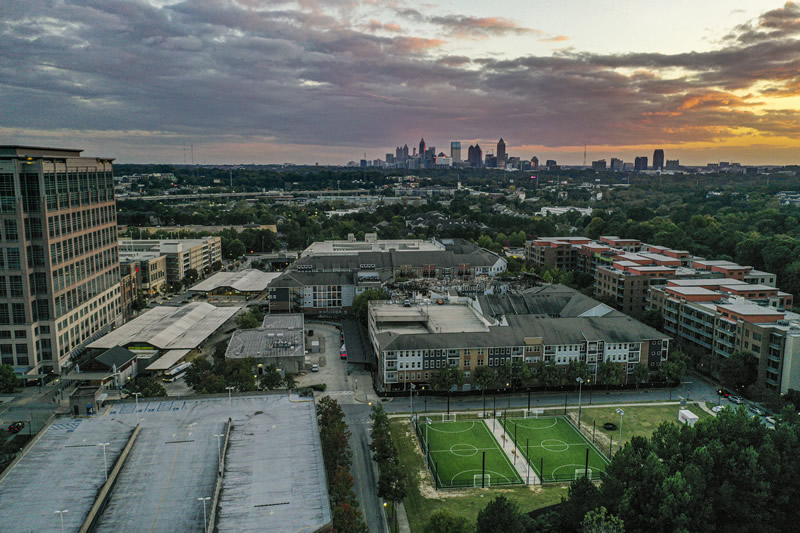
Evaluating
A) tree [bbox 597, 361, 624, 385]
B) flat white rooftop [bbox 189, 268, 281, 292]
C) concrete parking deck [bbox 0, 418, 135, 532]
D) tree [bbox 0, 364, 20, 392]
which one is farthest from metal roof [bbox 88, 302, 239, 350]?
tree [bbox 597, 361, 624, 385]

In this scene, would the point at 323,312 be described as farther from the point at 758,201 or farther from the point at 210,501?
the point at 758,201

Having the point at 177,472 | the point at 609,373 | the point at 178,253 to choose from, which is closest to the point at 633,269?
the point at 609,373

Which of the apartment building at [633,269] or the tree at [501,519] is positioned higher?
the apartment building at [633,269]

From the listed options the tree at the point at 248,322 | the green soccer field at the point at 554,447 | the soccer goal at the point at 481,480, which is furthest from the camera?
the tree at the point at 248,322

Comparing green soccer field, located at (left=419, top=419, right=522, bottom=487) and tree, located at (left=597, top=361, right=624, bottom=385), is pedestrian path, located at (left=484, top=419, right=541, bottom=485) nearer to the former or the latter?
green soccer field, located at (left=419, top=419, right=522, bottom=487)

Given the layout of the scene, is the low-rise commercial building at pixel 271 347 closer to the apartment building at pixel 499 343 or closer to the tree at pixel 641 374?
the apartment building at pixel 499 343

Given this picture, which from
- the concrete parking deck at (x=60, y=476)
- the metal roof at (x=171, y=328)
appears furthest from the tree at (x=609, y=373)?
the metal roof at (x=171, y=328)
